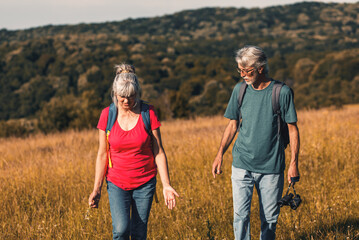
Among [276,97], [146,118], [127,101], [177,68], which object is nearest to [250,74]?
[276,97]

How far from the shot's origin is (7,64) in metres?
77.1

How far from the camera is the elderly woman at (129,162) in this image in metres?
2.90

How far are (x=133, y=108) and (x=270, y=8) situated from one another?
15523cm

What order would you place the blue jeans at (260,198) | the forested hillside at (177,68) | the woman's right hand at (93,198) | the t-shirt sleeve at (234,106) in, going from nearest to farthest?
the woman's right hand at (93,198) < the blue jeans at (260,198) < the t-shirt sleeve at (234,106) < the forested hillside at (177,68)

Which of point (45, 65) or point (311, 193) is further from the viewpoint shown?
point (45, 65)

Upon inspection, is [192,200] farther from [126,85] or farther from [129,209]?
[126,85]

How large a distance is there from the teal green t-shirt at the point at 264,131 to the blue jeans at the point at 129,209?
895mm

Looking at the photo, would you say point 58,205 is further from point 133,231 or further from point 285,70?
point 285,70

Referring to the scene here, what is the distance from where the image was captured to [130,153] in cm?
294

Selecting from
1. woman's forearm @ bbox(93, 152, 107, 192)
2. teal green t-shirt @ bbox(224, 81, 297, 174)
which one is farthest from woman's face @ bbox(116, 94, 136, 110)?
teal green t-shirt @ bbox(224, 81, 297, 174)

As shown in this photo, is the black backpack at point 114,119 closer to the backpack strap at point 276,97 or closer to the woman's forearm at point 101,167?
the woman's forearm at point 101,167

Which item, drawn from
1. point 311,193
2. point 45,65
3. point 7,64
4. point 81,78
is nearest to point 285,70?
point 81,78

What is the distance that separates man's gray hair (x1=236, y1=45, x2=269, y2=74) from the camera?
311 centimetres

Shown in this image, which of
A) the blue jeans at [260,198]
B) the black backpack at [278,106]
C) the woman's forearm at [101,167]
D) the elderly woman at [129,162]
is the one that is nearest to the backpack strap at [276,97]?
the black backpack at [278,106]
